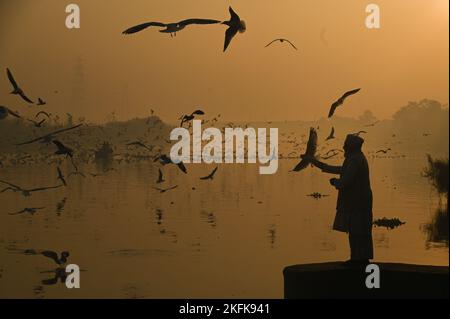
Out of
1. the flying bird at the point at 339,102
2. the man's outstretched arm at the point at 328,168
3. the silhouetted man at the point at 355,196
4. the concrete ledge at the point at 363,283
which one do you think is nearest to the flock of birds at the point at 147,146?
the flying bird at the point at 339,102

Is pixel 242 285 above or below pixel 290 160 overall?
below

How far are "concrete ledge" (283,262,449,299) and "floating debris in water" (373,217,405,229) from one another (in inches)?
23.1

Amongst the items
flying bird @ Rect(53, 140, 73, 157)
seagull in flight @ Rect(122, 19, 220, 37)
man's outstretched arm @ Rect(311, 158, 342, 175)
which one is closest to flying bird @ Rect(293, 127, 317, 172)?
man's outstretched arm @ Rect(311, 158, 342, 175)

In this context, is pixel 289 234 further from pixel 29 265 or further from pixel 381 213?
pixel 29 265

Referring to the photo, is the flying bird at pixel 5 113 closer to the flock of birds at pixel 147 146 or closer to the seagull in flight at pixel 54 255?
the flock of birds at pixel 147 146

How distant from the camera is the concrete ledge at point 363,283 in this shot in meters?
4.41

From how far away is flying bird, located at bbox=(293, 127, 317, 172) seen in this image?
487cm

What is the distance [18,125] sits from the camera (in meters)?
5.03

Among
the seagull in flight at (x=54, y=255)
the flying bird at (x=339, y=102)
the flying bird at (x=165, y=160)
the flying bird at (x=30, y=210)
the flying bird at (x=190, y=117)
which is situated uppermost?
the flying bird at (x=339, y=102)

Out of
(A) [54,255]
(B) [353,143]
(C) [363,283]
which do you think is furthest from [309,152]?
(A) [54,255]

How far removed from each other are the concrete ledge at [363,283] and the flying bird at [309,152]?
2.77 ft

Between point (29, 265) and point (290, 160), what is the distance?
2.19 m

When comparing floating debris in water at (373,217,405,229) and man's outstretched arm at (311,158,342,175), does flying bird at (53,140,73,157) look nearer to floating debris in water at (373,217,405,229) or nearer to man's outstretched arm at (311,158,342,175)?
man's outstretched arm at (311,158,342,175)
